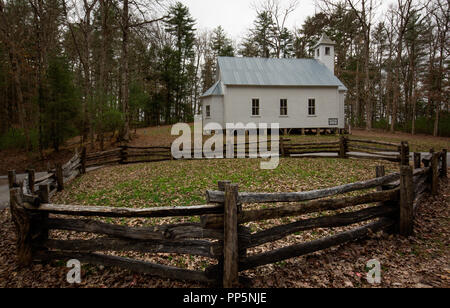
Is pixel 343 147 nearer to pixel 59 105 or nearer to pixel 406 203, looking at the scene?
pixel 406 203

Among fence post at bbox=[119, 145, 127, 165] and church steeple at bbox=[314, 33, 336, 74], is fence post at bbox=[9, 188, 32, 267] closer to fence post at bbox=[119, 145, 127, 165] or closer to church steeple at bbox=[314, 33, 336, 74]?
fence post at bbox=[119, 145, 127, 165]

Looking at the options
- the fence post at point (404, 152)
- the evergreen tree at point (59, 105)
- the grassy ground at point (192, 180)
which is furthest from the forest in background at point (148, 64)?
the fence post at point (404, 152)

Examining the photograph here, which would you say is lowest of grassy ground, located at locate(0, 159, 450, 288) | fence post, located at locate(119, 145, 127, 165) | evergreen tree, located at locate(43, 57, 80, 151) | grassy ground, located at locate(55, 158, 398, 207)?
grassy ground, located at locate(0, 159, 450, 288)

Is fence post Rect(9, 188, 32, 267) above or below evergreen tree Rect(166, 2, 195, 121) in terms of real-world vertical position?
below

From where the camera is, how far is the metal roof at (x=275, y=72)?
22750 mm

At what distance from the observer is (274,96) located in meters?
23.1

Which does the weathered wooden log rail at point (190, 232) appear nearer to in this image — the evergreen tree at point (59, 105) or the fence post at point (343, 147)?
the fence post at point (343, 147)

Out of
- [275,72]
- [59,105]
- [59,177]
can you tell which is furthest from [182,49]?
[59,177]

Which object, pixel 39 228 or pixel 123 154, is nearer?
pixel 39 228

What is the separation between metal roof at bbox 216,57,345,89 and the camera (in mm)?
22750

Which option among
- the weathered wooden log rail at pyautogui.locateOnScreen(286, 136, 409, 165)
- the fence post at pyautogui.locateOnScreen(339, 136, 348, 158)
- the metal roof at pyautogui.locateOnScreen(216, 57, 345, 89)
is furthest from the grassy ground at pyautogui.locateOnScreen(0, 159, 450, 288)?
the metal roof at pyautogui.locateOnScreen(216, 57, 345, 89)

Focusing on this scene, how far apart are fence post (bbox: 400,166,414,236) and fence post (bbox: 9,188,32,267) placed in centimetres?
647

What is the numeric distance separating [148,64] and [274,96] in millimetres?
21385
